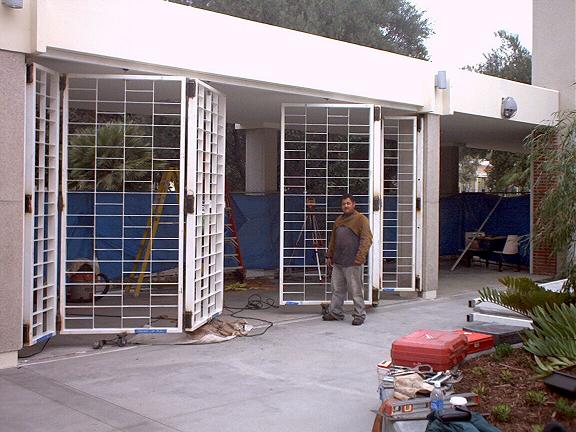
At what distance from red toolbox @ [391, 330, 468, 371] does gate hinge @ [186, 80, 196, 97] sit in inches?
179

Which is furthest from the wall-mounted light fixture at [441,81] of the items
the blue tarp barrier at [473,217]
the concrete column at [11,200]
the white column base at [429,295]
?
the concrete column at [11,200]

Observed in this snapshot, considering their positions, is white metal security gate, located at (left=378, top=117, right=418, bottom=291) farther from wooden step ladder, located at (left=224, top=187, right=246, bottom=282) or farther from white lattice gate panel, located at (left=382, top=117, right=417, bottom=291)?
wooden step ladder, located at (left=224, top=187, right=246, bottom=282)

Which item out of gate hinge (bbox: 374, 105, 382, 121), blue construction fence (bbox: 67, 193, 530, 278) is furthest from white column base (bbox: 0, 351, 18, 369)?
gate hinge (bbox: 374, 105, 382, 121)

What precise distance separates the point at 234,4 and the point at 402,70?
18.7 meters

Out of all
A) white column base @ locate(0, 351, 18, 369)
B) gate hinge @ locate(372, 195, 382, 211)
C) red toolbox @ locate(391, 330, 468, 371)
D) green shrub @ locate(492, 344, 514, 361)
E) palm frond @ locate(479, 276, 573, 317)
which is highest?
gate hinge @ locate(372, 195, 382, 211)

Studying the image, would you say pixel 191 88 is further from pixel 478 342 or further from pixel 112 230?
pixel 112 230

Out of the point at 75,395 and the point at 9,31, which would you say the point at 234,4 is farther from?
the point at 75,395

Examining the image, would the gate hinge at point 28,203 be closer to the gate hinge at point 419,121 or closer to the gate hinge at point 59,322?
the gate hinge at point 59,322

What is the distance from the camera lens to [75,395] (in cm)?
673

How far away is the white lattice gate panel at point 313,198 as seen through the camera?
1155 centimetres

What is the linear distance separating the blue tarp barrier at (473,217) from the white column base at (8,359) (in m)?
14.7

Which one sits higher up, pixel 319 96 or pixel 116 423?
pixel 319 96

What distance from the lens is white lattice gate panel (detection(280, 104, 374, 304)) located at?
37.9 ft

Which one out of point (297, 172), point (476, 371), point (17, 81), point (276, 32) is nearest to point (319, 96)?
point (276, 32)
